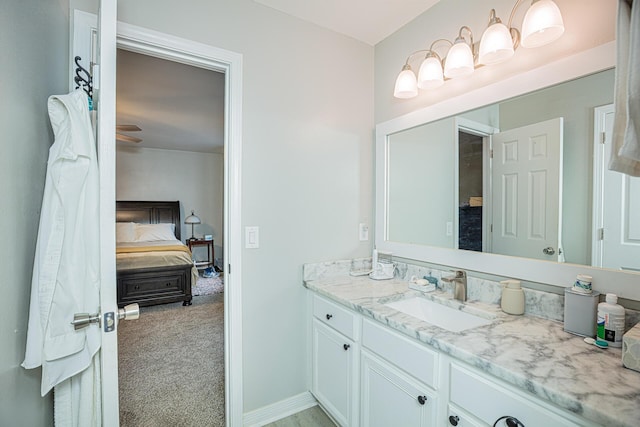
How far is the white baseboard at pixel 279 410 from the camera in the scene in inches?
68.8

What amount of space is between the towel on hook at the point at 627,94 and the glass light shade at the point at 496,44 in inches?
26.4

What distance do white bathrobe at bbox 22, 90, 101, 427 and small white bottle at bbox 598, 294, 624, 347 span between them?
5.50 ft

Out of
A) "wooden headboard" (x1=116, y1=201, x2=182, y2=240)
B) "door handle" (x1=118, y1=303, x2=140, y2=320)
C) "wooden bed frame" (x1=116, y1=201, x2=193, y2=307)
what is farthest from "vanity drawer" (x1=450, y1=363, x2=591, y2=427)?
"wooden headboard" (x1=116, y1=201, x2=182, y2=240)

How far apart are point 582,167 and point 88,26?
218 cm

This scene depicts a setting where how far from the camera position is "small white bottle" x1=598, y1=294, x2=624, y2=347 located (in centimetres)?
97

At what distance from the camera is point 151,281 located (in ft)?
12.5

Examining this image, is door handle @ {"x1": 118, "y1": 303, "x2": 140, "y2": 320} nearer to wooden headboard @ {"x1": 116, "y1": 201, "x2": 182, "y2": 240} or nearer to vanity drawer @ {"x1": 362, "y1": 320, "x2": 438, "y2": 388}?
vanity drawer @ {"x1": 362, "y1": 320, "x2": 438, "y2": 388}

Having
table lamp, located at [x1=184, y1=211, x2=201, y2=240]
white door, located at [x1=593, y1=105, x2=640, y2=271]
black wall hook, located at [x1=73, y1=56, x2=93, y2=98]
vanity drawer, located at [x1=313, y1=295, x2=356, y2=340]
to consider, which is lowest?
vanity drawer, located at [x1=313, y1=295, x2=356, y2=340]

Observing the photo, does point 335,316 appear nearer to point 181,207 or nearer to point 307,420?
point 307,420

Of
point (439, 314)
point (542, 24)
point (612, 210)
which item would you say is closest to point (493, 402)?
point (439, 314)

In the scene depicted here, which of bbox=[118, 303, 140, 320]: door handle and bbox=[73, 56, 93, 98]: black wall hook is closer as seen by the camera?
bbox=[118, 303, 140, 320]: door handle

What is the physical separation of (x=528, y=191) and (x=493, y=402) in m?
0.92

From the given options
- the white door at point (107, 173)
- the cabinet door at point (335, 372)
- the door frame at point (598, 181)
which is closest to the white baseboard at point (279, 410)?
the cabinet door at point (335, 372)

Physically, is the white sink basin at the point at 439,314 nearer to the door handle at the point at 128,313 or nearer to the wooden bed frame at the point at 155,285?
the door handle at the point at 128,313
